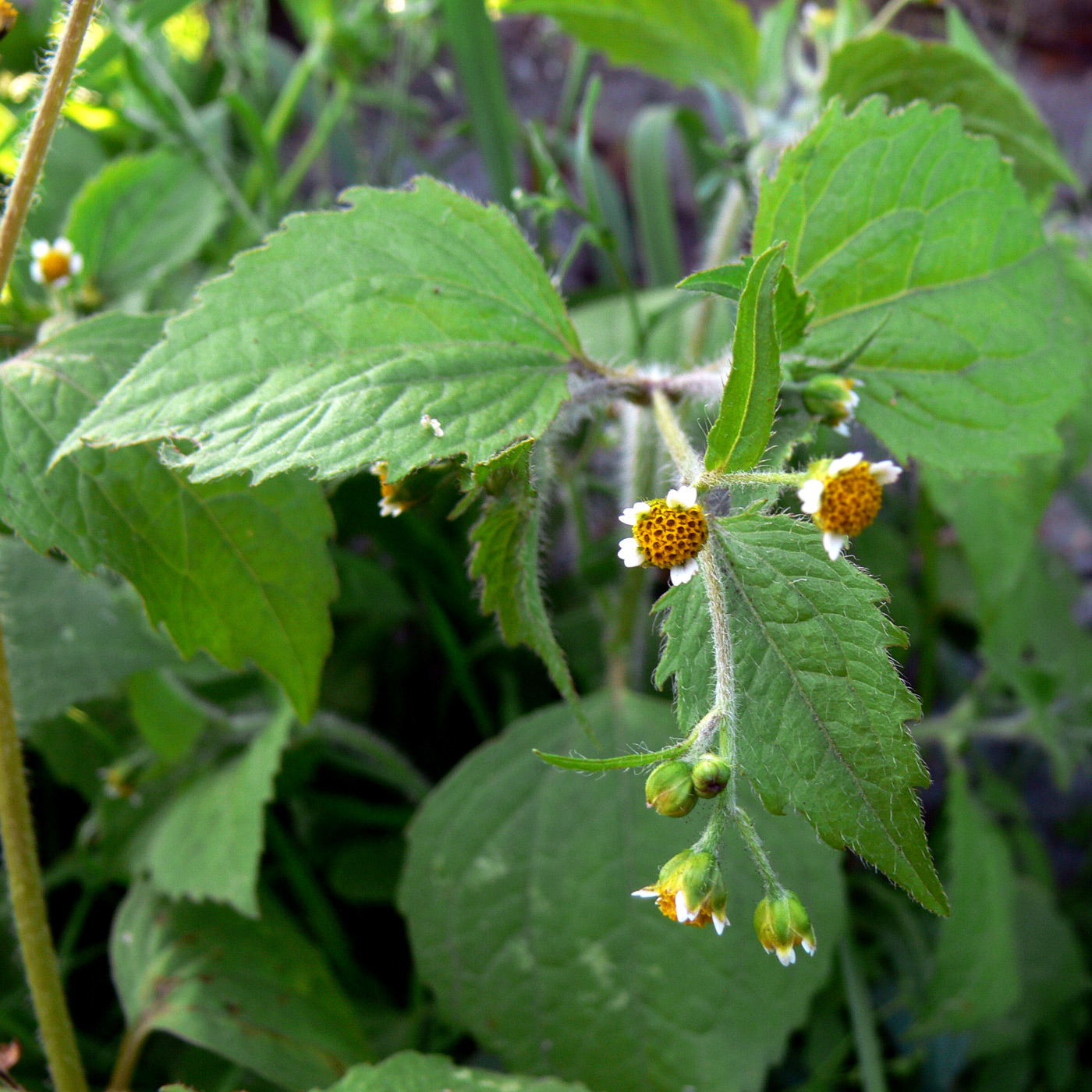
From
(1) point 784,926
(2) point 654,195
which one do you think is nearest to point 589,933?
(1) point 784,926

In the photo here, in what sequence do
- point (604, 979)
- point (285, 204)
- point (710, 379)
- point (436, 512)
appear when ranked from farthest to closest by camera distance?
1. point (285, 204)
2. point (436, 512)
3. point (604, 979)
4. point (710, 379)

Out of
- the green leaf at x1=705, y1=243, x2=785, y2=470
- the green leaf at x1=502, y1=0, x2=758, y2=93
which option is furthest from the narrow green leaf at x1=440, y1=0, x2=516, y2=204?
the green leaf at x1=705, y1=243, x2=785, y2=470

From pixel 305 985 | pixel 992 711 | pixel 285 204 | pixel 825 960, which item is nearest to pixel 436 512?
pixel 285 204

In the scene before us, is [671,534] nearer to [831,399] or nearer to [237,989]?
[831,399]

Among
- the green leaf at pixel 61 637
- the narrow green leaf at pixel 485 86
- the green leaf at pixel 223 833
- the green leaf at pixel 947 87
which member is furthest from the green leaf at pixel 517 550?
the narrow green leaf at pixel 485 86

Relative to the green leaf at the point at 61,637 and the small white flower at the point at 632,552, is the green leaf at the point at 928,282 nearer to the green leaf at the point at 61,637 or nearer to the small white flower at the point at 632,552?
the small white flower at the point at 632,552

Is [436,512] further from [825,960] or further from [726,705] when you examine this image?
[726,705]
